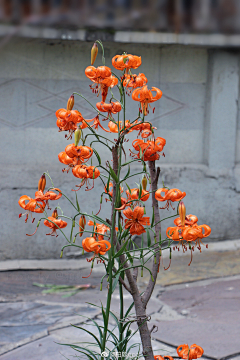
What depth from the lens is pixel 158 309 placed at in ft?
10.8

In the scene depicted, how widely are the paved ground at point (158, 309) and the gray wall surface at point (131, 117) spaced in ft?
1.78

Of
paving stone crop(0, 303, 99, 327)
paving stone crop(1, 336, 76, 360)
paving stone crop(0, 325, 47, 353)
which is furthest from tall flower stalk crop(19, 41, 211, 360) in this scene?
paving stone crop(0, 303, 99, 327)

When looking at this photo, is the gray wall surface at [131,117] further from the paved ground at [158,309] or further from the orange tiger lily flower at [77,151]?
the orange tiger lily flower at [77,151]

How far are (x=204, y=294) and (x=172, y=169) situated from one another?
1.75m

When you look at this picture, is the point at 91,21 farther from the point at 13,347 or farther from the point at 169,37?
the point at 13,347

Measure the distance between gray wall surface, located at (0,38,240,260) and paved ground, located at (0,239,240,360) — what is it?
54 centimetres

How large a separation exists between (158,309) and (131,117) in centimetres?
242

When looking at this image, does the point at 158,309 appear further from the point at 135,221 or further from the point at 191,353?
the point at 135,221

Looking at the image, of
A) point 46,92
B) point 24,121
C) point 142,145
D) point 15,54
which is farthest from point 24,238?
point 142,145

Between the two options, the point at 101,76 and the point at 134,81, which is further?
the point at 134,81

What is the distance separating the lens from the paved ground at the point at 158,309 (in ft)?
8.46

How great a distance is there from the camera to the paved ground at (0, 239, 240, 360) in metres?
2.58

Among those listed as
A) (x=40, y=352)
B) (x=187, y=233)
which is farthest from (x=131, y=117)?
(x=187, y=233)

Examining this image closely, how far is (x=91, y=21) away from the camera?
14.4ft
